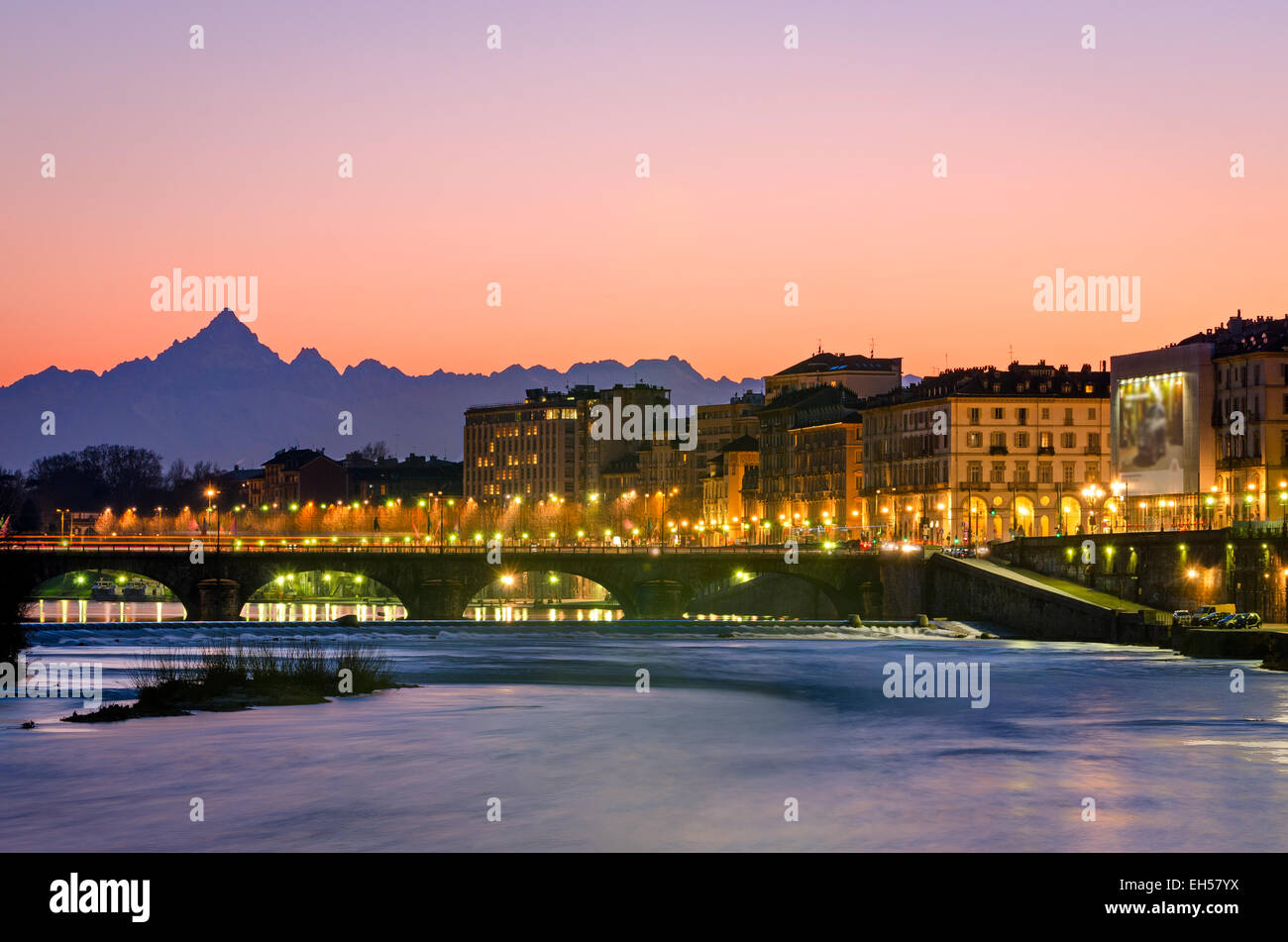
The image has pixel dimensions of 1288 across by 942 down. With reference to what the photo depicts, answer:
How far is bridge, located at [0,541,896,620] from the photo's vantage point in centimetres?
11119

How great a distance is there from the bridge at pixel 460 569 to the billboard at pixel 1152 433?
66.5 ft

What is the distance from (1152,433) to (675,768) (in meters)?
90.8

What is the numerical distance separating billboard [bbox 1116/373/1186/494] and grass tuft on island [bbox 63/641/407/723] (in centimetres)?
7702

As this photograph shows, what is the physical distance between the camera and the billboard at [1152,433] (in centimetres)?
12038

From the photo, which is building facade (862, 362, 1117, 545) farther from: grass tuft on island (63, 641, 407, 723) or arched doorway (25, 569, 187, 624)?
grass tuft on island (63, 641, 407, 723)

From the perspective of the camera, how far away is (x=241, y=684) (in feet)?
165
